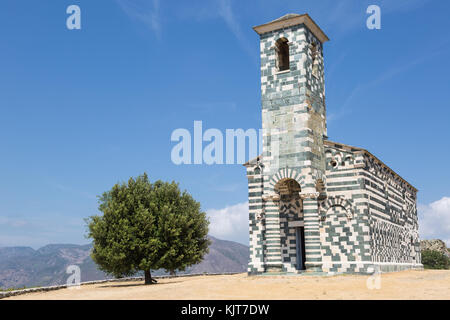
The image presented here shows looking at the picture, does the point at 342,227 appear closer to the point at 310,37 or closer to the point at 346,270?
the point at 346,270

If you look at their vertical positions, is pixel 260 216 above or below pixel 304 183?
below

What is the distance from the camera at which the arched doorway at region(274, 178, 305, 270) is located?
100 ft

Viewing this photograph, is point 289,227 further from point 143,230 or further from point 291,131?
point 143,230

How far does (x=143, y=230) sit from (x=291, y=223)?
33.9ft

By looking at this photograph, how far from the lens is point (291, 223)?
3083 cm

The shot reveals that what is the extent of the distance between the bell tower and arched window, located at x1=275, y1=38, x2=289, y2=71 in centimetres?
13

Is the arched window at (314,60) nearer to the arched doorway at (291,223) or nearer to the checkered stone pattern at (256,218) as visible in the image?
the checkered stone pattern at (256,218)

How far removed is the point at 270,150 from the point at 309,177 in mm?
3507

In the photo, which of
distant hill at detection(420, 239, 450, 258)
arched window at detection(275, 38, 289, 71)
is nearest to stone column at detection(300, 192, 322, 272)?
arched window at detection(275, 38, 289, 71)

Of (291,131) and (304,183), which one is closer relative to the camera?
(304,183)

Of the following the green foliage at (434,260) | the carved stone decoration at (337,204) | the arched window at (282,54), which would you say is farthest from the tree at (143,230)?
the green foliage at (434,260)

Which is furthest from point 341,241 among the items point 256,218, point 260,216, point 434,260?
point 434,260
